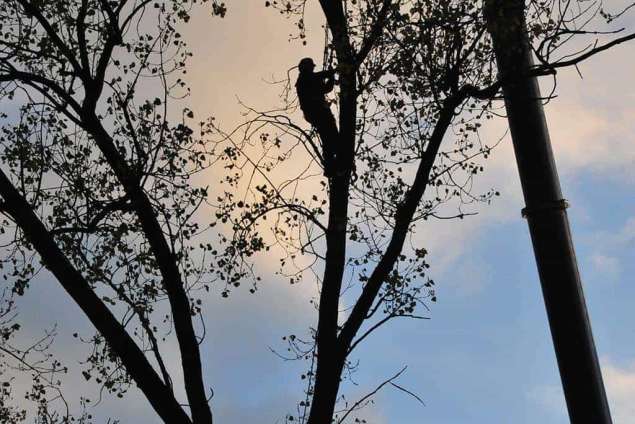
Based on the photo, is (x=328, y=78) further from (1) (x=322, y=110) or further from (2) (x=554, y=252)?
(2) (x=554, y=252)

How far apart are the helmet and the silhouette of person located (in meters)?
0.16

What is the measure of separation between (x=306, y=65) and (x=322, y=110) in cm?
84

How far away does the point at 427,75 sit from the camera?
9.24 metres

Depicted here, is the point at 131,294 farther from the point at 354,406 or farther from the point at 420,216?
the point at 420,216

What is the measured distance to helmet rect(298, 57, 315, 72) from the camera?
10.0 metres

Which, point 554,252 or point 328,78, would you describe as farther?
point 328,78

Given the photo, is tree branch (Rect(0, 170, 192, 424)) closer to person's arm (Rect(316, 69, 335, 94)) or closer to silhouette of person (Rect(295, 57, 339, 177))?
→ silhouette of person (Rect(295, 57, 339, 177))

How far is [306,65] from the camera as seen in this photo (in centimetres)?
1007

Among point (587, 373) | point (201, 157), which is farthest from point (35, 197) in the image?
point (587, 373)

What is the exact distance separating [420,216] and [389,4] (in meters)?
2.85

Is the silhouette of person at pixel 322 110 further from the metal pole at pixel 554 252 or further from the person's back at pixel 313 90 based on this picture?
the metal pole at pixel 554 252

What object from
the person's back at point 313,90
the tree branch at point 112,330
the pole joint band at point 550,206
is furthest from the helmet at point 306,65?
the pole joint band at point 550,206

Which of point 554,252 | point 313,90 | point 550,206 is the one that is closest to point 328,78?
point 313,90

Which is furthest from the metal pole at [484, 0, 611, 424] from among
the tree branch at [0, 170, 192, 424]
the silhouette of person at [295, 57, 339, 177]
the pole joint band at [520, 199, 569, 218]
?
the tree branch at [0, 170, 192, 424]
